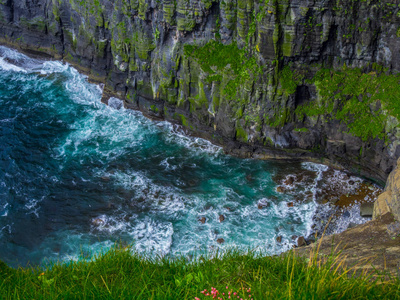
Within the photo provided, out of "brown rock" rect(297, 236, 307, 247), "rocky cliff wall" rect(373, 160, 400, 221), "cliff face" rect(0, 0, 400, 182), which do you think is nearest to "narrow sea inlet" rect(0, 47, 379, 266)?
"brown rock" rect(297, 236, 307, 247)

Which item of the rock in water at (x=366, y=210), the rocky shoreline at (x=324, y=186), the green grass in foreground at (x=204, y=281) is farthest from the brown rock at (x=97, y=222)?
the green grass in foreground at (x=204, y=281)

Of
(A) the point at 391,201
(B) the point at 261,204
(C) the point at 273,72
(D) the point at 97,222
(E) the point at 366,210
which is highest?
(C) the point at 273,72

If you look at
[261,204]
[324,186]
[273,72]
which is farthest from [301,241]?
[273,72]

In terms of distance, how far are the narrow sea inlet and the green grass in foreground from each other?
1390 cm

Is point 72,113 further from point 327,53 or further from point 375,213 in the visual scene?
point 375,213

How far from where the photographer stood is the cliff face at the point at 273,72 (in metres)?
30.6

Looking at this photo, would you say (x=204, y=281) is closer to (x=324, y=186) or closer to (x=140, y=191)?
(x=140, y=191)

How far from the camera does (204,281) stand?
759 cm

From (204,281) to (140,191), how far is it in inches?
951

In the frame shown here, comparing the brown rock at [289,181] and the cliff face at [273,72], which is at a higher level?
the cliff face at [273,72]

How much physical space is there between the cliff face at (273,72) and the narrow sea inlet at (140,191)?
2.17 meters

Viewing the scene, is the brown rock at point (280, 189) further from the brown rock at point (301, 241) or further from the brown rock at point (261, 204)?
the brown rock at point (301, 241)

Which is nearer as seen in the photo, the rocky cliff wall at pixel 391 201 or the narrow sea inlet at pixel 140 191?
the rocky cliff wall at pixel 391 201

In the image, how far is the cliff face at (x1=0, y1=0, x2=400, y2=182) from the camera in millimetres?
30594
